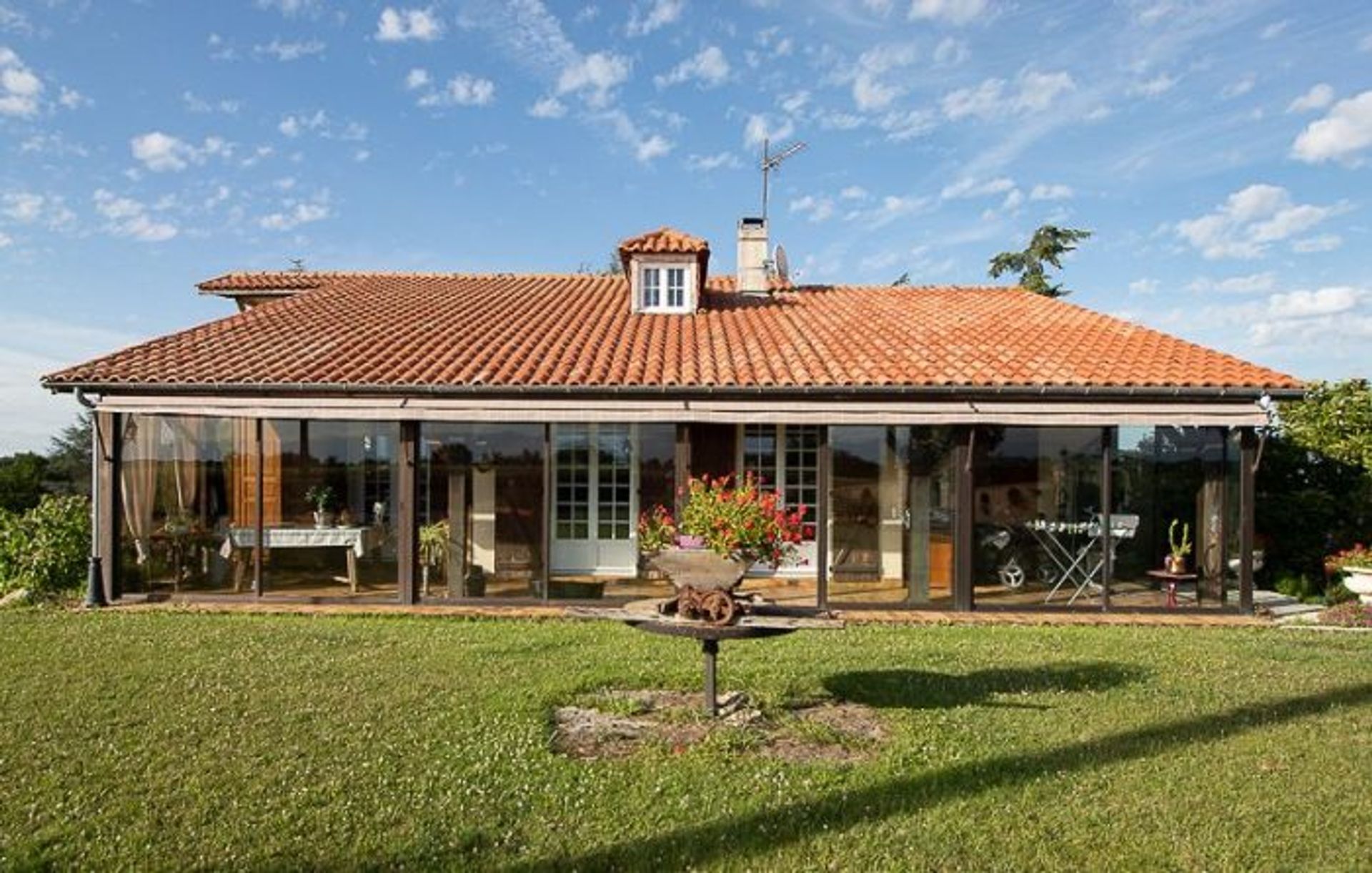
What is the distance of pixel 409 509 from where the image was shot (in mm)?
11992

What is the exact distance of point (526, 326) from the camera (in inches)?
591

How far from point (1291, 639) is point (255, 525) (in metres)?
12.6

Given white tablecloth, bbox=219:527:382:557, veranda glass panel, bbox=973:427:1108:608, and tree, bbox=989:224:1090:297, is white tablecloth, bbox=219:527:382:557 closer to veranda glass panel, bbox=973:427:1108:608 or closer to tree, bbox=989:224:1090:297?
veranda glass panel, bbox=973:427:1108:608

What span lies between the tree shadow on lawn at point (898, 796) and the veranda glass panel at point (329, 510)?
A: 8.48 meters

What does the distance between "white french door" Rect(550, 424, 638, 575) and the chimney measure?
5797 millimetres

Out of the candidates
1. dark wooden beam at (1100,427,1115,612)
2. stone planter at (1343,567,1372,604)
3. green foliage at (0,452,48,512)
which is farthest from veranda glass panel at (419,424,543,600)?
green foliage at (0,452,48,512)

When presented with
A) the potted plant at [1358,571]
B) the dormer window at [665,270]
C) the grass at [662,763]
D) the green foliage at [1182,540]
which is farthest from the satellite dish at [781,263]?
the potted plant at [1358,571]

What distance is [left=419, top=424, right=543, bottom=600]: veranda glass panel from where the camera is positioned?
12109mm

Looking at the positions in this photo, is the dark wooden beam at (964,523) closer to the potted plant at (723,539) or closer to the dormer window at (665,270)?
the potted plant at (723,539)

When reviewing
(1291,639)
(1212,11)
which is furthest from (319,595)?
(1212,11)

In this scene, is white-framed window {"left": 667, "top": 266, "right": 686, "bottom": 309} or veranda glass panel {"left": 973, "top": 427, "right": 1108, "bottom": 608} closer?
veranda glass panel {"left": 973, "top": 427, "right": 1108, "bottom": 608}

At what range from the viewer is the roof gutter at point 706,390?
11438mm

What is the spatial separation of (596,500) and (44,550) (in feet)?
24.0

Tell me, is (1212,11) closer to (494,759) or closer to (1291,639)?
(1291,639)
